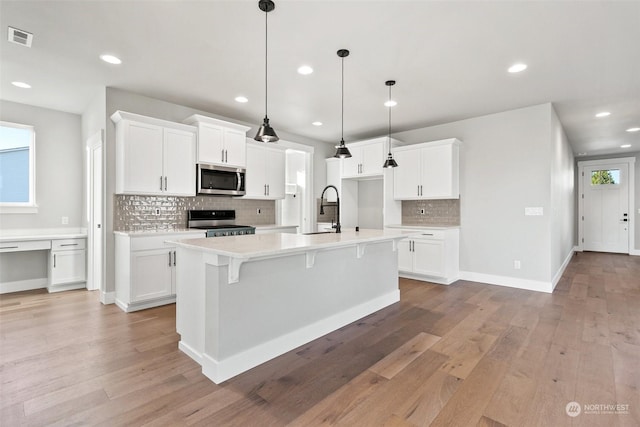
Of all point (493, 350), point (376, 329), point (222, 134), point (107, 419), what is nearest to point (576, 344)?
point (493, 350)

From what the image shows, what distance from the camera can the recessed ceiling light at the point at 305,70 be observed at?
3.27 meters

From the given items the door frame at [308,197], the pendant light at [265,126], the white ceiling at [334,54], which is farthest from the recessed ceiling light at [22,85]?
the door frame at [308,197]

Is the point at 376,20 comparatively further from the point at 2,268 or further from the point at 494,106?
the point at 2,268

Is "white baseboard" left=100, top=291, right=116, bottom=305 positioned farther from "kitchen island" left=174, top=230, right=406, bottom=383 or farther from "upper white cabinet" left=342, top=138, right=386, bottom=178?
"upper white cabinet" left=342, top=138, right=386, bottom=178

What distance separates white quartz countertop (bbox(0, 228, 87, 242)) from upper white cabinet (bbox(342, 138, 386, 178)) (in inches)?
176

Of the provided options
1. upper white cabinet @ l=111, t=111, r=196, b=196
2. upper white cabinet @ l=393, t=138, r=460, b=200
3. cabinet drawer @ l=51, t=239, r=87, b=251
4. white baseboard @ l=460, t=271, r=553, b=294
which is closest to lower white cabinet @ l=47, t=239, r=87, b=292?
cabinet drawer @ l=51, t=239, r=87, b=251

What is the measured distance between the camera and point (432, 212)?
5586 millimetres

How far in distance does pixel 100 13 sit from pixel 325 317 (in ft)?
10.2

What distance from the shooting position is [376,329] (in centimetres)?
307

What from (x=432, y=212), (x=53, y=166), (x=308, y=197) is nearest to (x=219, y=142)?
(x=308, y=197)

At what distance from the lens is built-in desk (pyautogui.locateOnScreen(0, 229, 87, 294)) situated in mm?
4285

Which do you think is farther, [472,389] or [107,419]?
[472,389]

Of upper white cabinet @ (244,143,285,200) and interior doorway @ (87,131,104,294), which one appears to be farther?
upper white cabinet @ (244,143,285,200)

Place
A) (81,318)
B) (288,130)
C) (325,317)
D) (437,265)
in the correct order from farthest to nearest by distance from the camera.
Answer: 1. (288,130)
2. (437,265)
3. (81,318)
4. (325,317)
